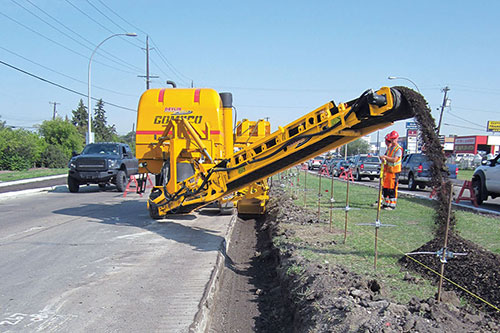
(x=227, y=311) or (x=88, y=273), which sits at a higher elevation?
(x=88, y=273)

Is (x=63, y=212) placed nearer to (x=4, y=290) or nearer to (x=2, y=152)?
(x=4, y=290)

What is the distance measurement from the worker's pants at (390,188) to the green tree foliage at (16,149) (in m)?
32.1

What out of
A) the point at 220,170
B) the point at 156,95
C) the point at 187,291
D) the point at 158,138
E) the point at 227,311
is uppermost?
the point at 156,95

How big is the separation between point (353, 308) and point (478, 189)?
12.2 m

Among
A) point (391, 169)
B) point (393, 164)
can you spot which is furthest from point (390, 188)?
point (393, 164)

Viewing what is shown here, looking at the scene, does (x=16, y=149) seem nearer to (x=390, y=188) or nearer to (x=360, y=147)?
(x=390, y=188)

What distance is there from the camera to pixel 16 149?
33.3 meters

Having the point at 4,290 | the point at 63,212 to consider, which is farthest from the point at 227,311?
the point at 63,212

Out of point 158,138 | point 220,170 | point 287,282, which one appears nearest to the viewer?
point 287,282

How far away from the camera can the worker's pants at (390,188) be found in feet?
33.1

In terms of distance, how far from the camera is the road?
14.0 feet

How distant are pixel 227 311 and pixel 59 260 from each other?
2.93m

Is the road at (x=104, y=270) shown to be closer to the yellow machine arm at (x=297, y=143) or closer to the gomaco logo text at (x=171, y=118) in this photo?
the yellow machine arm at (x=297, y=143)

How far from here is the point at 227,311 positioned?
539 cm
